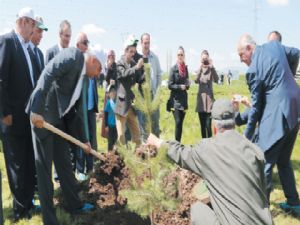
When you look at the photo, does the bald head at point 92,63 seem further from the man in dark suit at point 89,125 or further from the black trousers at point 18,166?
the man in dark suit at point 89,125

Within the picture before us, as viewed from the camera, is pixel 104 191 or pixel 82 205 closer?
pixel 82 205

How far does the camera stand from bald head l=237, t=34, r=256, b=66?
4.13m

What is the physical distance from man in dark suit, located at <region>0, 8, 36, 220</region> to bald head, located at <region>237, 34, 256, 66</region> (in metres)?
2.14

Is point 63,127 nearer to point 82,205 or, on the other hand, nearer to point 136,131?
point 82,205

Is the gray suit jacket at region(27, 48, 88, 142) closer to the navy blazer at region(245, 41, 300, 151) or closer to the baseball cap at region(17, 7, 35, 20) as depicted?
the baseball cap at region(17, 7, 35, 20)

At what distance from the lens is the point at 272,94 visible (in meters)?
4.21

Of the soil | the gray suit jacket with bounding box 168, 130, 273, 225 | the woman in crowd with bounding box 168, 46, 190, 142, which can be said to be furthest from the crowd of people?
the woman in crowd with bounding box 168, 46, 190, 142

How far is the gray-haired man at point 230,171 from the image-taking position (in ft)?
8.84

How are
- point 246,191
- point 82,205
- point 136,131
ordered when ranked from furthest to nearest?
point 136,131 → point 82,205 → point 246,191

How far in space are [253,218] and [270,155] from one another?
66.9 inches

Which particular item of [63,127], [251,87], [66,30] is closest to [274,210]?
[251,87]

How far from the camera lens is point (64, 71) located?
3.69 metres

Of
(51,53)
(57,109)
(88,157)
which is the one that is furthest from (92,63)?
(88,157)

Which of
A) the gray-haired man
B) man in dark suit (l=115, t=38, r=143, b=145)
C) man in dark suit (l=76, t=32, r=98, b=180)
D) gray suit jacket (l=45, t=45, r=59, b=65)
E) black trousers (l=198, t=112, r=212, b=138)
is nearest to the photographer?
the gray-haired man
